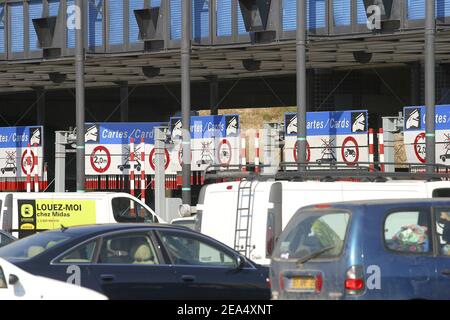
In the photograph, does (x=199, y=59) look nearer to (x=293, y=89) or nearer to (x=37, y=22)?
(x=37, y=22)

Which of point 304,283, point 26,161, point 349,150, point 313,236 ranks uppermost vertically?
point 349,150

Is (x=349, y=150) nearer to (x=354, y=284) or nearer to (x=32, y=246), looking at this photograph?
(x=32, y=246)

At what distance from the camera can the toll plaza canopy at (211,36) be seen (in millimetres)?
34438

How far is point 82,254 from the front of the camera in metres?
14.1

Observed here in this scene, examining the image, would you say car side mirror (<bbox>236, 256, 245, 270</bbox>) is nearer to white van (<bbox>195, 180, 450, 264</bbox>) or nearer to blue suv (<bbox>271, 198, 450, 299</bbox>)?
blue suv (<bbox>271, 198, 450, 299</bbox>)

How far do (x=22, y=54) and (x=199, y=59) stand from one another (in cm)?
619

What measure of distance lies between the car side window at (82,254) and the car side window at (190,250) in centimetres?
93

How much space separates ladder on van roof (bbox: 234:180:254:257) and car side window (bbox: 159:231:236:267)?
2.61 metres

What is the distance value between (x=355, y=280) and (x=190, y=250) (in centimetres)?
306

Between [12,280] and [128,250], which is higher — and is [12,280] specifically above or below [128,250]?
below

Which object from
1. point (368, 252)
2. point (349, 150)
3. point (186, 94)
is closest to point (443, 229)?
point (368, 252)

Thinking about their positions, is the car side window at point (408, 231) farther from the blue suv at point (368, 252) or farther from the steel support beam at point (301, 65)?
the steel support beam at point (301, 65)
